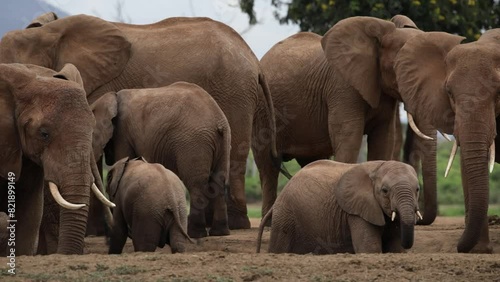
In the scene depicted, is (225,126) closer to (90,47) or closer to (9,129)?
(90,47)

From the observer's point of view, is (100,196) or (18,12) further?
(18,12)

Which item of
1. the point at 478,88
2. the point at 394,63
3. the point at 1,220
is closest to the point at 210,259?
the point at 1,220

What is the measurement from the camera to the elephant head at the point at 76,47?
15.1 m

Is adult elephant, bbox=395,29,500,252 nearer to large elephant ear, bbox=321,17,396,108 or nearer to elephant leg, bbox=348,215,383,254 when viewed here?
elephant leg, bbox=348,215,383,254

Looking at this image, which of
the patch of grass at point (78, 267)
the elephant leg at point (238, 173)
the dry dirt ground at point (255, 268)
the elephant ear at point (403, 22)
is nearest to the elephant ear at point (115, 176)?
the dry dirt ground at point (255, 268)

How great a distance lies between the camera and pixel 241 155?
625 inches

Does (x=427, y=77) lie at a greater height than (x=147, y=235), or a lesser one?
greater

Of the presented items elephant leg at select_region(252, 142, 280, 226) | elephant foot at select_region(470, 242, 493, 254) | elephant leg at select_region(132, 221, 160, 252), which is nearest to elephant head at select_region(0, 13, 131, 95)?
elephant leg at select_region(252, 142, 280, 226)

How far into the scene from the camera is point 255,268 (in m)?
9.88

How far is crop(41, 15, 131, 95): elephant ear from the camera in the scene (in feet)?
50.5

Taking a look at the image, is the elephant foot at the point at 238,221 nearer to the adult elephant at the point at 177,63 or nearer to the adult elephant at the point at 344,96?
the adult elephant at the point at 177,63

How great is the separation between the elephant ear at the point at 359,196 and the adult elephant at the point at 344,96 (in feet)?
8.83

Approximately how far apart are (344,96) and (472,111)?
3.77 m

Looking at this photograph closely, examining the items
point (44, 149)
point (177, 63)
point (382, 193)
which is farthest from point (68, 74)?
point (177, 63)
